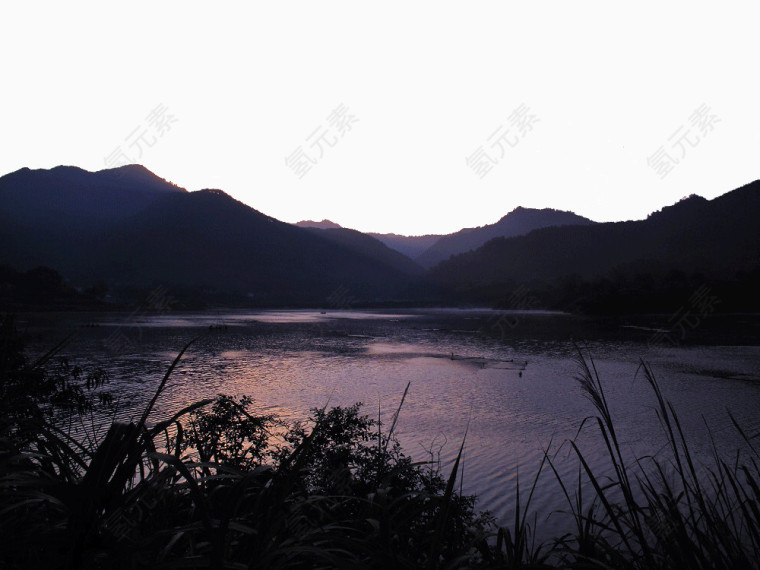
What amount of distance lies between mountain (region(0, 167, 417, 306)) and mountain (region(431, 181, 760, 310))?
33.6m

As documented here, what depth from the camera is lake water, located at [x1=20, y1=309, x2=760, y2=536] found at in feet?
51.6

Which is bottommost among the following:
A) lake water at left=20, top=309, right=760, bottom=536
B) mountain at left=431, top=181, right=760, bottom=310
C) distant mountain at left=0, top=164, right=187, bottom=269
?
lake water at left=20, top=309, right=760, bottom=536

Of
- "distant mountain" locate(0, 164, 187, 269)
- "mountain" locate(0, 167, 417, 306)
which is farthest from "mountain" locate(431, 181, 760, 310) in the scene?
"distant mountain" locate(0, 164, 187, 269)

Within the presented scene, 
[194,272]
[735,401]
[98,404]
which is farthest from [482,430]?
[194,272]

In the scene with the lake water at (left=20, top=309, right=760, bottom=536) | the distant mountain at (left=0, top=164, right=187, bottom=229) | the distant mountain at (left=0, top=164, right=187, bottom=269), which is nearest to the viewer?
the lake water at (left=20, top=309, right=760, bottom=536)

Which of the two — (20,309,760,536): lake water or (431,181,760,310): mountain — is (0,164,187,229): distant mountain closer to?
(431,181,760,310): mountain

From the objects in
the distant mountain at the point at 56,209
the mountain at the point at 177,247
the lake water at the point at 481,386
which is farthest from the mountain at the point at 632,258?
the distant mountain at the point at 56,209

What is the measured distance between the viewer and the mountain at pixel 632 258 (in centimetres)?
10244

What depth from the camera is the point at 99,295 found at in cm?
10025

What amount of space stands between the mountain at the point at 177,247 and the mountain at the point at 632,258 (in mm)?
33621

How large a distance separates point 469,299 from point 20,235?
129 meters

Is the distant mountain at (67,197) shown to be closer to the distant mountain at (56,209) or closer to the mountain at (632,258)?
the distant mountain at (56,209)

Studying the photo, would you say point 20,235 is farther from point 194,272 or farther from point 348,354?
point 348,354

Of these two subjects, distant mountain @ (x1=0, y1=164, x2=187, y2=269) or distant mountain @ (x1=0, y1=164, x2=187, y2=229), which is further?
distant mountain @ (x1=0, y1=164, x2=187, y2=229)
